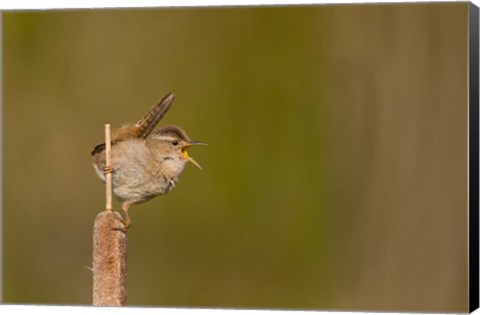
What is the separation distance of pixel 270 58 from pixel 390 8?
69 cm

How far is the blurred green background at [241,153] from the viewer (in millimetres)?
5973

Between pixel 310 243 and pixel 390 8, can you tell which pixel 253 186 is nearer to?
pixel 310 243

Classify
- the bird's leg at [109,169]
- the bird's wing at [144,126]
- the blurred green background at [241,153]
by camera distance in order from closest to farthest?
the bird's leg at [109,169] → the bird's wing at [144,126] → the blurred green background at [241,153]

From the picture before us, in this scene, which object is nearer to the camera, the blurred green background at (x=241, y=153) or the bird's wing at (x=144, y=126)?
the bird's wing at (x=144, y=126)

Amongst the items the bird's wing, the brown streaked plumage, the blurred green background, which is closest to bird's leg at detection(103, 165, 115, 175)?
the brown streaked plumage

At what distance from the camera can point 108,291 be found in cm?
506

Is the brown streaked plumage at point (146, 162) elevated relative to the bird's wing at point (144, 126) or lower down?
lower down

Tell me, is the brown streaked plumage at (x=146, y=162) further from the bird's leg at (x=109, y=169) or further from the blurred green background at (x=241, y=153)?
the blurred green background at (x=241, y=153)

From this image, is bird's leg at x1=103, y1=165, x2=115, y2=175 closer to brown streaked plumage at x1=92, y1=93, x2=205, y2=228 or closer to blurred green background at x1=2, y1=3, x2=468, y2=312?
brown streaked plumage at x1=92, y1=93, x2=205, y2=228

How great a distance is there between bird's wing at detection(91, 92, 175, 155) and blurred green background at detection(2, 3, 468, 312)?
0.07 m

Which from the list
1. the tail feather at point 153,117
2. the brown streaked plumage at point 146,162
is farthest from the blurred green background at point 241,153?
the brown streaked plumage at point 146,162

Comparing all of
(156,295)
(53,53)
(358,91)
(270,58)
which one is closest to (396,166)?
(358,91)

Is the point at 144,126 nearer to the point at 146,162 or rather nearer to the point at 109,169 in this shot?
the point at 146,162

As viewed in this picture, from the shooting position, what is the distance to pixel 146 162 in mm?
5738
